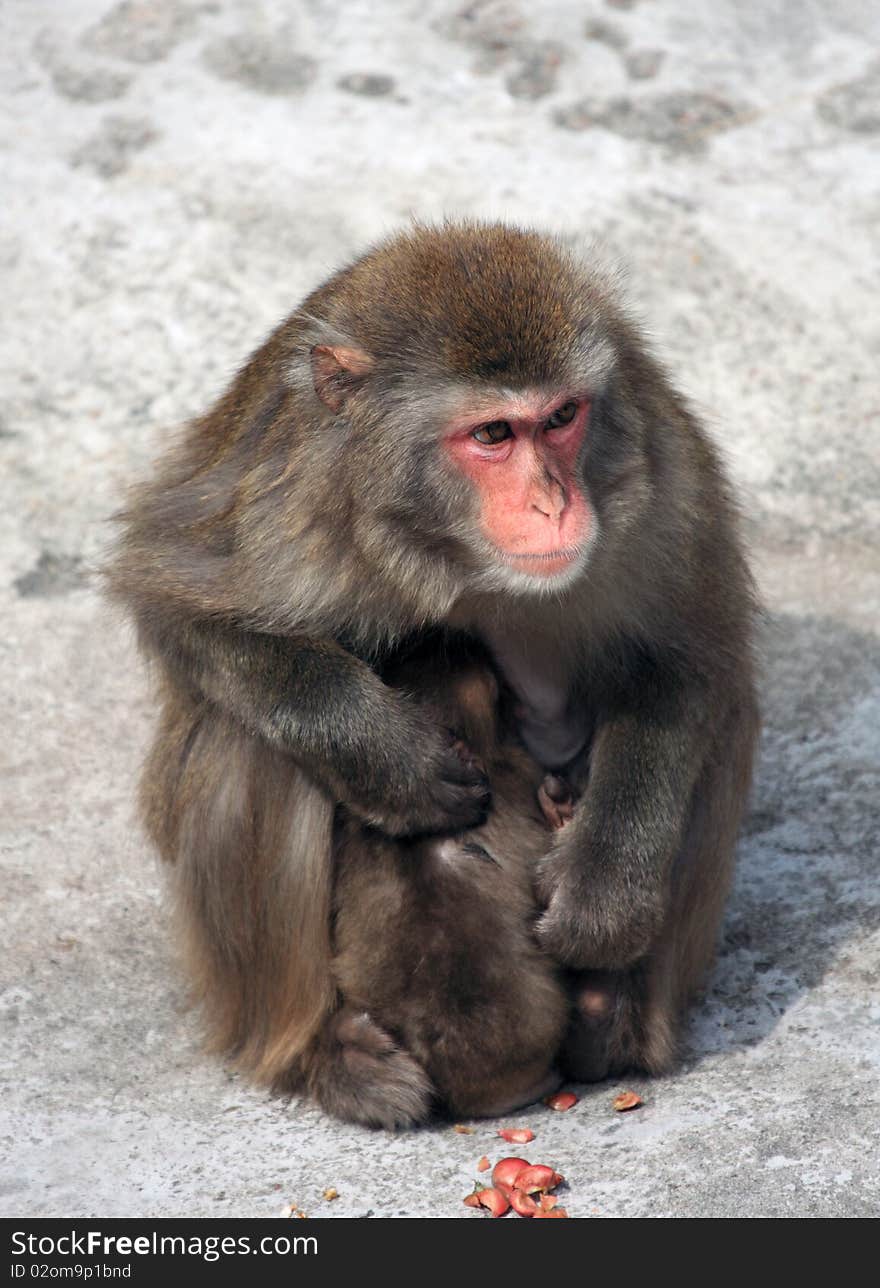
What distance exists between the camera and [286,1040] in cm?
420

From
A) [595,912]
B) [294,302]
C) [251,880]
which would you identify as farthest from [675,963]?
[294,302]

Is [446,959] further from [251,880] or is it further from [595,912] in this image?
[251,880]

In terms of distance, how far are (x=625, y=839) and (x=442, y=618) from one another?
65 centimetres

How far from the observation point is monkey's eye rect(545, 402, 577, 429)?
374 cm

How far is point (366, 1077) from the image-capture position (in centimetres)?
405

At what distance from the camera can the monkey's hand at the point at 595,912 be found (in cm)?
400

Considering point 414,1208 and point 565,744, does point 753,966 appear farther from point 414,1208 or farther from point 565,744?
point 414,1208

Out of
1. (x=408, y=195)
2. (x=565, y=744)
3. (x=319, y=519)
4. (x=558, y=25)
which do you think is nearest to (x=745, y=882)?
(x=565, y=744)

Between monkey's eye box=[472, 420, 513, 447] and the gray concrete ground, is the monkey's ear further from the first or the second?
the gray concrete ground

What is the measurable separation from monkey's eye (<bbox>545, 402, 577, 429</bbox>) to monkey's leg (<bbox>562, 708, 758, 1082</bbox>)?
0.98 m

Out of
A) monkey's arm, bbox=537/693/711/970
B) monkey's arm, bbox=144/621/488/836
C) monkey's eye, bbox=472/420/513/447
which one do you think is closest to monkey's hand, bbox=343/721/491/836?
monkey's arm, bbox=144/621/488/836

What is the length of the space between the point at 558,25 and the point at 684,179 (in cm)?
104

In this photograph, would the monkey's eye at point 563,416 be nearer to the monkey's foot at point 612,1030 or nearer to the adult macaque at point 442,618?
the adult macaque at point 442,618

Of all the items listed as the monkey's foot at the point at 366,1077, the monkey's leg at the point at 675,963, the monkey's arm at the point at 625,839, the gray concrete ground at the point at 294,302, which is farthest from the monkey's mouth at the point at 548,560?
the gray concrete ground at the point at 294,302
